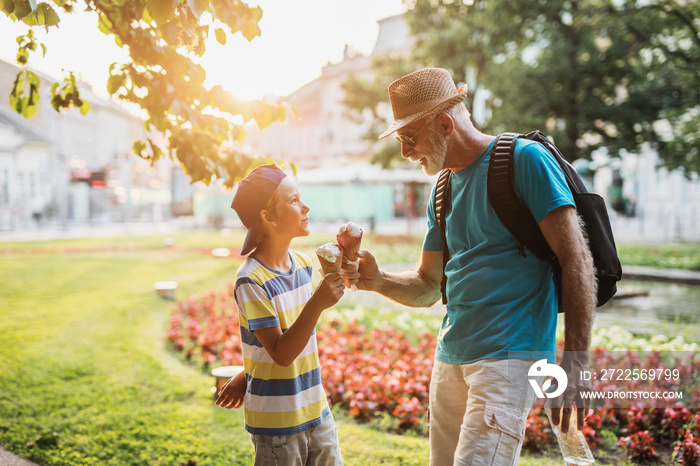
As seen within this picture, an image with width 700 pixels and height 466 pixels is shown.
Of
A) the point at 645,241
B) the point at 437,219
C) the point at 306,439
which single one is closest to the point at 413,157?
the point at 437,219

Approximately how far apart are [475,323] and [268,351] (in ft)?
2.76

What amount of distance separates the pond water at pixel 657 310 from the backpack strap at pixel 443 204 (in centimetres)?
497

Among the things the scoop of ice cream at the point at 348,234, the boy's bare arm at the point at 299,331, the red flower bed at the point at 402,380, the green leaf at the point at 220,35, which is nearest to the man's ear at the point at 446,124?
the scoop of ice cream at the point at 348,234

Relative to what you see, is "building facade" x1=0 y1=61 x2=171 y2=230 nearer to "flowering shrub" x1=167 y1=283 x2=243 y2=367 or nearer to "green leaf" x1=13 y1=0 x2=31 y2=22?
"flowering shrub" x1=167 y1=283 x2=243 y2=367

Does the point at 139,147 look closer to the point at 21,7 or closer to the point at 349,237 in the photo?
the point at 21,7

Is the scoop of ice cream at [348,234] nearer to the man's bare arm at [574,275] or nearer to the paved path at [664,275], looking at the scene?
the man's bare arm at [574,275]

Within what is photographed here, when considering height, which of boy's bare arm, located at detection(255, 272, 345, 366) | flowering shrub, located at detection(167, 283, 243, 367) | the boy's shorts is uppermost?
boy's bare arm, located at detection(255, 272, 345, 366)

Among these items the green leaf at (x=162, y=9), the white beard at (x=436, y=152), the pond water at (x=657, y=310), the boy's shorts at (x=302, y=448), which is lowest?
the pond water at (x=657, y=310)

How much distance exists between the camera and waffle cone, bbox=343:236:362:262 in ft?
8.39

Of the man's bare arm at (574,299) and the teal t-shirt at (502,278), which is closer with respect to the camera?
the man's bare arm at (574,299)

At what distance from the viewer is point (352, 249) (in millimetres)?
2588

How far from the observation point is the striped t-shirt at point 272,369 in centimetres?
224

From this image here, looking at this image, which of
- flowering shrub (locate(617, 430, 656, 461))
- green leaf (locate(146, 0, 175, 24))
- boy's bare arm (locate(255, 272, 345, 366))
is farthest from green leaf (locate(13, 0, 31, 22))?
flowering shrub (locate(617, 430, 656, 461))

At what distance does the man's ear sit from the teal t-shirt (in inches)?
6.9
